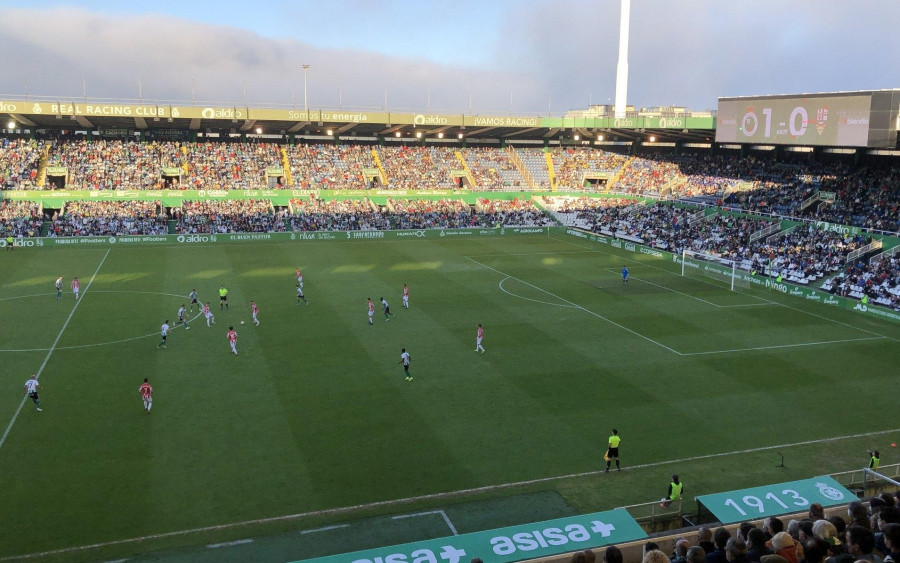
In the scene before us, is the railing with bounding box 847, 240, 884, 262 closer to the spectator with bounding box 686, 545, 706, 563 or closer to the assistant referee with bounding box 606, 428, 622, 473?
the assistant referee with bounding box 606, 428, 622, 473

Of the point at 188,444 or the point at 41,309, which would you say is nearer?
the point at 188,444

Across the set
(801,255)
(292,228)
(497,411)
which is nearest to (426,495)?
(497,411)

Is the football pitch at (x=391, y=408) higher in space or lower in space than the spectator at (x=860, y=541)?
lower

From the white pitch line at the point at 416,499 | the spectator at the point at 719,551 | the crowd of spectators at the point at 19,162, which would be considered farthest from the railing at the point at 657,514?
the crowd of spectators at the point at 19,162

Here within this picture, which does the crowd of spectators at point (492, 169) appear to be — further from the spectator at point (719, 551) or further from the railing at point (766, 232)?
the spectator at point (719, 551)

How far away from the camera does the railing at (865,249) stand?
46375 millimetres

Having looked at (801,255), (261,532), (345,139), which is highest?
(345,139)

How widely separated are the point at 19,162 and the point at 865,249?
72.2 m

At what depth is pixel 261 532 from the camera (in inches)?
640

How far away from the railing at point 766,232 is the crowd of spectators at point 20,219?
59.1 metres

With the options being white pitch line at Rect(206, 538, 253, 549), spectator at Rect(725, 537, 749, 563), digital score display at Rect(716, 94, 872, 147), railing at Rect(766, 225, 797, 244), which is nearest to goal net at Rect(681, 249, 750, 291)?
railing at Rect(766, 225, 797, 244)

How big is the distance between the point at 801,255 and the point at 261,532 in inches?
1738

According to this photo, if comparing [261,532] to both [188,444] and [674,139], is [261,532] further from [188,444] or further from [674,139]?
[674,139]

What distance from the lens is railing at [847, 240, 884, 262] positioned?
4638 cm
